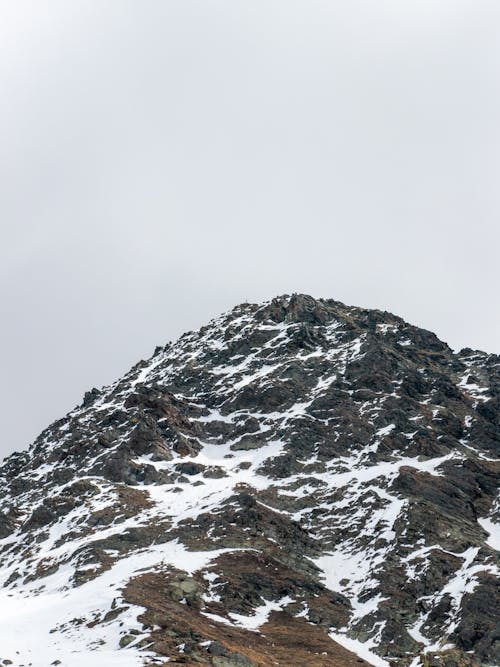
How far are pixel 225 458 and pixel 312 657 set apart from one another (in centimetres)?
5988

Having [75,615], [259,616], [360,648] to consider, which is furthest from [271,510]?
[75,615]

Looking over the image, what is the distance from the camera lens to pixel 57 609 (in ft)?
265

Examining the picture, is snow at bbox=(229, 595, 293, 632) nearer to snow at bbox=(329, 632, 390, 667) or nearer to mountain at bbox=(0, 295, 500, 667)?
mountain at bbox=(0, 295, 500, 667)

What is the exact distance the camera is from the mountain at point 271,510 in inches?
3061

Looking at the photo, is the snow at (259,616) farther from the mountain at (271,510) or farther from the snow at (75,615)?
the snow at (75,615)

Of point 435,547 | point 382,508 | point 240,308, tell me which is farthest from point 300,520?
point 240,308

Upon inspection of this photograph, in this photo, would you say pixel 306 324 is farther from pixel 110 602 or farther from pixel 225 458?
pixel 110 602

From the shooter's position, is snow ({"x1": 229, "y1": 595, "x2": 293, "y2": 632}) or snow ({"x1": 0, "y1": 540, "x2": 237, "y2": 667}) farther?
snow ({"x1": 229, "y1": 595, "x2": 293, "y2": 632})

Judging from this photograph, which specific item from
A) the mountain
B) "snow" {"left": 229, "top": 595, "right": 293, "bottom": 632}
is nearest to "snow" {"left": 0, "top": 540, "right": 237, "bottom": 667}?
the mountain

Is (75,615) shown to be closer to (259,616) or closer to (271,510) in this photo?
(259,616)

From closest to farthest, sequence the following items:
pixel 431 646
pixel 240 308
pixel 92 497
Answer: pixel 431 646 → pixel 92 497 → pixel 240 308

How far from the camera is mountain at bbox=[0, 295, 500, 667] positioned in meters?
77.8

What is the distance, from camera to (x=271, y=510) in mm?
108625

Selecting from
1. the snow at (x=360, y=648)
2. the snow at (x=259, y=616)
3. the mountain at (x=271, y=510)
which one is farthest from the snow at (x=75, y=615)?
the snow at (x=360, y=648)
